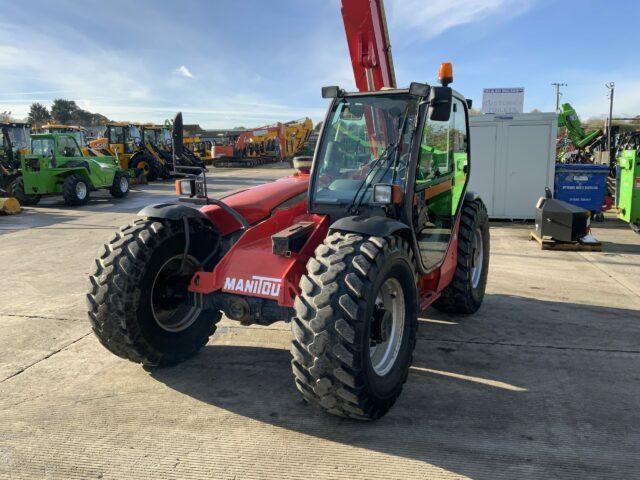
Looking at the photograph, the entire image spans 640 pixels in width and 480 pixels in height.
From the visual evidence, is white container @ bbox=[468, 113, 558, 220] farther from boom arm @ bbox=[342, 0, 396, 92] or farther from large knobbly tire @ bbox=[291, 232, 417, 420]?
large knobbly tire @ bbox=[291, 232, 417, 420]

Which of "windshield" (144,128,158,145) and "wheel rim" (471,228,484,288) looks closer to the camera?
"wheel rim" (471,228,484,288)

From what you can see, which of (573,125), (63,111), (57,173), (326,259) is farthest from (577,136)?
(63,111)

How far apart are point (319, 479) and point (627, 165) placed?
9908mm

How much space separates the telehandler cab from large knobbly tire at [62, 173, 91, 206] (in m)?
12.6

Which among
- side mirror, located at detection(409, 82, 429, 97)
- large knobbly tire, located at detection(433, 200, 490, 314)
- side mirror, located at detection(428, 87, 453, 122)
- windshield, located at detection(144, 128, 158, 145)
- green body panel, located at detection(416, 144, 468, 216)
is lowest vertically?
A: large knobbly tire, located at detection(433, 200, 490, 314)

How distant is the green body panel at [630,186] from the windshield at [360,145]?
25.7ft

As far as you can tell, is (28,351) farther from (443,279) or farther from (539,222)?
(539,222)

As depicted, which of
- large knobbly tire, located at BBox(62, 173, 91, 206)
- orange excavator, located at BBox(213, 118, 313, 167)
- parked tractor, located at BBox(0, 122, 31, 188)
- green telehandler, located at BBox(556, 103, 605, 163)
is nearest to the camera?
large knobbly tire, located at BBox(62, 173, 91, 206)

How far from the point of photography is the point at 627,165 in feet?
33.3

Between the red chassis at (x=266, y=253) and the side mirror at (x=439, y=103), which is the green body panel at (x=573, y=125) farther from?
the side mirror at (x=439, y=103)

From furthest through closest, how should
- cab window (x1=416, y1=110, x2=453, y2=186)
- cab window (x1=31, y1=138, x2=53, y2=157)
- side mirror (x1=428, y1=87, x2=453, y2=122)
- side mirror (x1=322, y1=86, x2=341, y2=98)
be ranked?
cab window (x1=31, y1=138, x2=53, y2=157), side mirror (x1=322, y1=86, x2=341, y2=98), cab window (x1=416, y1=110, x2=453, y2=186), side mirror (x1=428, y1=87, x2=453, y2=122)

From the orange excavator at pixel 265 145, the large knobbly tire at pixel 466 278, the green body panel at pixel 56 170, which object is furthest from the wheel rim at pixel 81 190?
the orange excavator at pixel 265 145

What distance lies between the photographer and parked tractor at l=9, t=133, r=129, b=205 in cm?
1527

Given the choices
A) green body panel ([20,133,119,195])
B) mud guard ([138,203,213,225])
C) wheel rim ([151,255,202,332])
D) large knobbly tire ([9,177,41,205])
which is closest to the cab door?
mud guard ([138,203,213,225])
